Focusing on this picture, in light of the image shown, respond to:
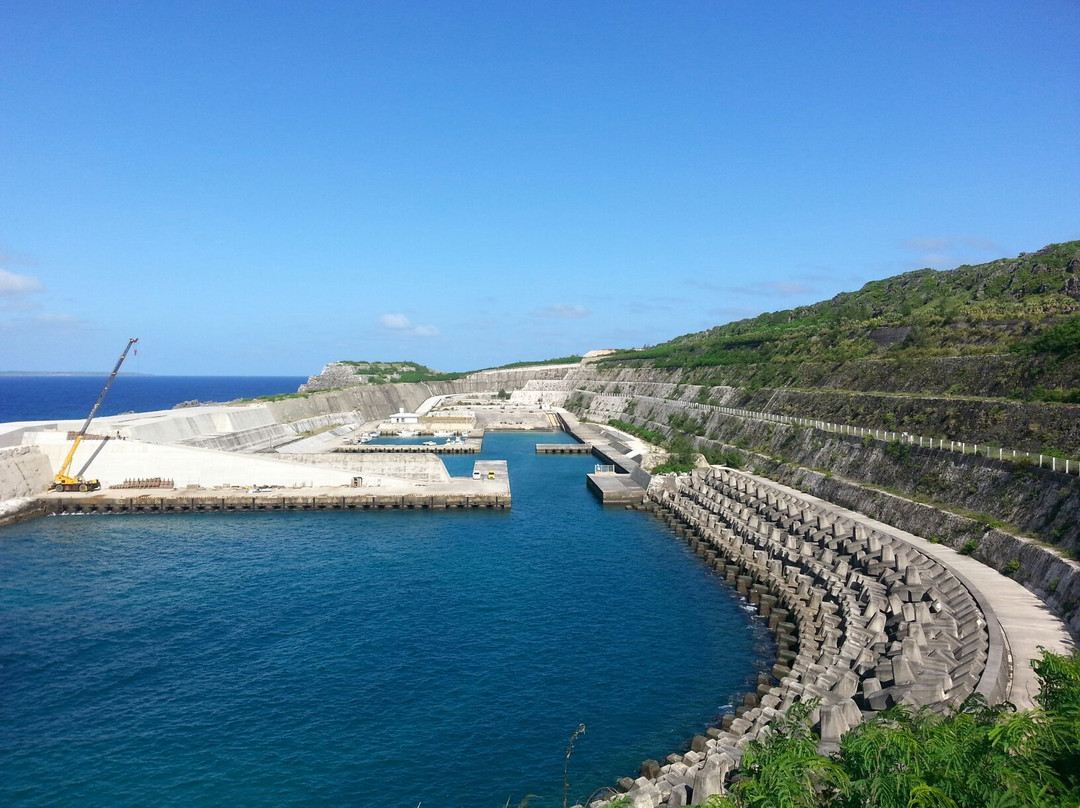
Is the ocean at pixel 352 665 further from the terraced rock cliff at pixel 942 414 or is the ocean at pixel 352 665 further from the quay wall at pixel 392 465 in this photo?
the quay wall at pixel 392 465

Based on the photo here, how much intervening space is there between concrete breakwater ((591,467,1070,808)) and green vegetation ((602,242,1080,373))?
14.4 m

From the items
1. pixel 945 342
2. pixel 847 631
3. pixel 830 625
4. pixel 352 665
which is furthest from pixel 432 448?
pixel 847 631

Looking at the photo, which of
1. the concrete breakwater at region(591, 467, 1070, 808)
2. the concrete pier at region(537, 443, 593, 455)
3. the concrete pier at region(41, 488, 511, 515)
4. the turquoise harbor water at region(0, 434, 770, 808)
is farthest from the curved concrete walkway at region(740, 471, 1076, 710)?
the concrete pier at region(537, 443, 593, 455)

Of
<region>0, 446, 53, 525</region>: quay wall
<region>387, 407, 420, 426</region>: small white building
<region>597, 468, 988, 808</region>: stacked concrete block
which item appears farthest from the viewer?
<region>387, 407, 420, 426</region>: small white building

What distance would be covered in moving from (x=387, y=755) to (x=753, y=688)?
10.3 metres

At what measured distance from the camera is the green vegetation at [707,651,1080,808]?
855 cm

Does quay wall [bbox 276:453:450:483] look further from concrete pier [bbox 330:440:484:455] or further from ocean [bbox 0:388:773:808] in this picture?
concrete pier [bbox 330:440:484:455]

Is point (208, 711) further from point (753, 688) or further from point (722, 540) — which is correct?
point (722, 540)

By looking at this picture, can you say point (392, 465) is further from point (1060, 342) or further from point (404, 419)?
point (404, 419)

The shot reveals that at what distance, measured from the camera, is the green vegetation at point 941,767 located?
855cm

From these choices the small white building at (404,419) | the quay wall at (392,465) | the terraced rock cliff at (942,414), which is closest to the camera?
the terraced rock cliff at (942,414)

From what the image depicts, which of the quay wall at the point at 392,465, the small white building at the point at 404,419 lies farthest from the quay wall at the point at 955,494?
the small white building at the point at 404,419

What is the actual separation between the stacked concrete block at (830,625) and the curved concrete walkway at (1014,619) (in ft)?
1.51

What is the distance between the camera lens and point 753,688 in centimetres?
2153
